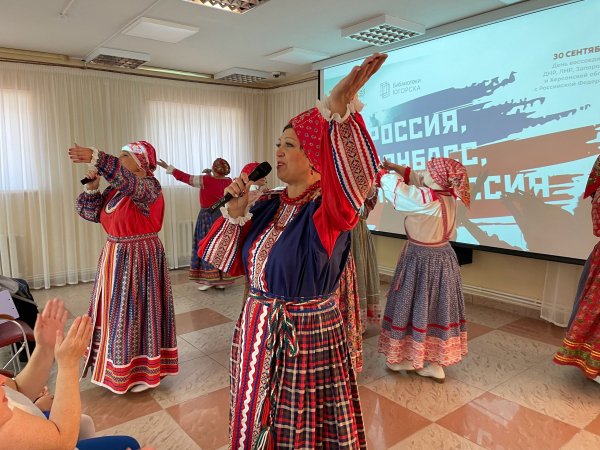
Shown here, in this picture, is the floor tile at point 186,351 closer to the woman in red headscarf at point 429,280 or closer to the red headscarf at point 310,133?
the woman in red headscarf at point 429,280

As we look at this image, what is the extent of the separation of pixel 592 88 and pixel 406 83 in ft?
5.59

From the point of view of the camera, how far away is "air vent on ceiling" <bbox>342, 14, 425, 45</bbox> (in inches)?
154

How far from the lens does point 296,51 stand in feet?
16.1

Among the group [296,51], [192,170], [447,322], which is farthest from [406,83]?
[192,170]

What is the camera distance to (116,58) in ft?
16.3

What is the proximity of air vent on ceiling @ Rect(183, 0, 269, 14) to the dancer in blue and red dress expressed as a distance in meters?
2.46

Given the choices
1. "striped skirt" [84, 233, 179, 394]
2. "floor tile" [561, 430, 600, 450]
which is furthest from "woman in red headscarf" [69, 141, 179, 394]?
"floor tile" [561, 430, 600, 450]

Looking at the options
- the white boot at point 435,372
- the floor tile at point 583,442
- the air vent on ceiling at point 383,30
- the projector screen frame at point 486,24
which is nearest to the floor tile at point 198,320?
the white boot at point 435,372

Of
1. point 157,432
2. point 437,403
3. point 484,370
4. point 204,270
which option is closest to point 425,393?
point 437,403

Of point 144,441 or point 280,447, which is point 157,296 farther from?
point 280,447

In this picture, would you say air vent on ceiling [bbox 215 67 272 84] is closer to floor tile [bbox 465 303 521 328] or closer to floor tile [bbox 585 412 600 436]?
floor tile [bbox 465 303 521 328]

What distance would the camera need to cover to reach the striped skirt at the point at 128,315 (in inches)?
106

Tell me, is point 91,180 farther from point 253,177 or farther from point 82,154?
point 253,177

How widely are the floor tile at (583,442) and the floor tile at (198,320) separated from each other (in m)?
2.77
